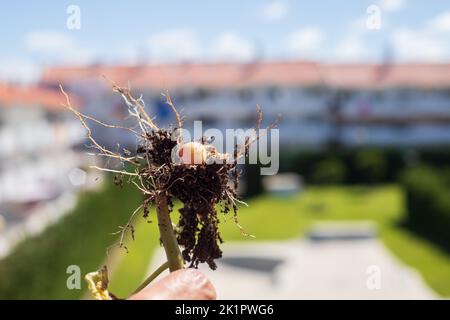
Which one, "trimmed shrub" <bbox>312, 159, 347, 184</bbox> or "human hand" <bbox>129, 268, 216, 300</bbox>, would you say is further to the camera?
"trimmed shrub" <bbox>312, 159, 347, 184</bbox>

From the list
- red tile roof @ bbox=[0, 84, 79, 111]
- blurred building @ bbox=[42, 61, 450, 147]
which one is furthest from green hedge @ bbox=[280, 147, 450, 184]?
red tile roof @ bbox=[0, 84, 79, 111]

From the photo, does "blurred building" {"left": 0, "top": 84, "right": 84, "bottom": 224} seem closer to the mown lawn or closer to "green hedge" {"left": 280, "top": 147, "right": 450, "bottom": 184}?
the mown lawn

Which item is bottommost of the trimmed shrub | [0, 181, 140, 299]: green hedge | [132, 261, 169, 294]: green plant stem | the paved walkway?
the paved walkway

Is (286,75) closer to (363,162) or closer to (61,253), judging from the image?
(363,162)

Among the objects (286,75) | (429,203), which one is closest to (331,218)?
(429,203)

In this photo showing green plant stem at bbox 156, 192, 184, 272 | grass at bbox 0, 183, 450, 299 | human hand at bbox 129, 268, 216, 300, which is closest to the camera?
human hand at bbox 129, 268, 216, 300

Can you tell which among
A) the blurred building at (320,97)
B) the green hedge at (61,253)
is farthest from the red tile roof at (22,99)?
the green hedge at (61,253)
